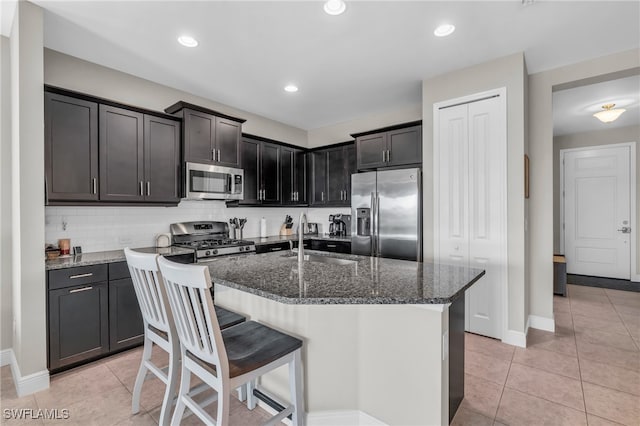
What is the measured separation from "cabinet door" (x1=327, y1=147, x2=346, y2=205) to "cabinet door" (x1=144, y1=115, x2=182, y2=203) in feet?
7.44

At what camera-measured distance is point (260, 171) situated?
4.46 meters

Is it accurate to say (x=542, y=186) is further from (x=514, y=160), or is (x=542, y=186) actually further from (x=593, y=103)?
(x=593, y=103)

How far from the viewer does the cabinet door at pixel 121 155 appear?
2.86 meters

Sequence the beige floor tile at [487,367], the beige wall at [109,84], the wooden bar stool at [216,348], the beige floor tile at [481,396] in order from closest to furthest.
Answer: the wooden bar stool at [216,348] < the beige floor tile at [481,396] < the beige floor tile at [487,367] < the beige wall at [109,84]

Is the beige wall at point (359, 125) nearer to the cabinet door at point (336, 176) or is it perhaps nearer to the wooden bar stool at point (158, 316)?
the cabinet door at point (336, 176)

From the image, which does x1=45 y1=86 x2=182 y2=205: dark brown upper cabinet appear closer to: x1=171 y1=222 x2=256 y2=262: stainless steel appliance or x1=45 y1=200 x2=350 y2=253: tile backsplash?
x1=45 y1=200 x2=350 y2=253: tile backsplash

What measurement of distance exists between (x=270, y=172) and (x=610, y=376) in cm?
420

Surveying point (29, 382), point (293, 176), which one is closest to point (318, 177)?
point (293, 176)

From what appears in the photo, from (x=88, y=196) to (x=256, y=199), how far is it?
202 centimetres

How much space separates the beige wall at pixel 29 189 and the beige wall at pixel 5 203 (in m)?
0.45

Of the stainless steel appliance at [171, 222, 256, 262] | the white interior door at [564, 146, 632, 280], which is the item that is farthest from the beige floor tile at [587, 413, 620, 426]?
the white interior door at [564, 146, 632, 280]

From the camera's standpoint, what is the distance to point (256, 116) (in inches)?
187

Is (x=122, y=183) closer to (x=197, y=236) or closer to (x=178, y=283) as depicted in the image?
(x=197, y=236)

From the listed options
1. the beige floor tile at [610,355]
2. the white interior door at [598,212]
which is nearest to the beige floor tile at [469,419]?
the beige floor tile at [610,355]
